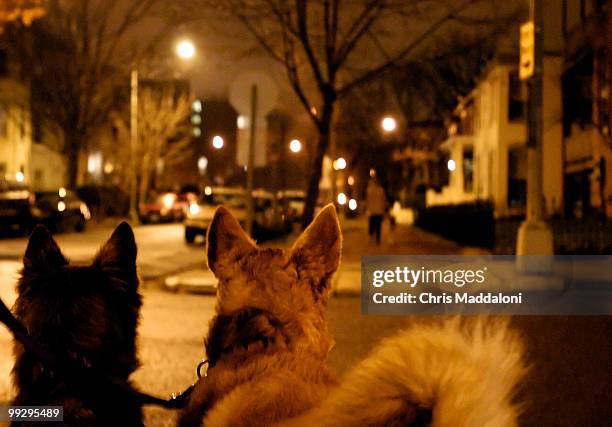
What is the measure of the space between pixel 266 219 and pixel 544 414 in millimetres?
22267

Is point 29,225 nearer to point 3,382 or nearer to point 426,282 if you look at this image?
point 426,282

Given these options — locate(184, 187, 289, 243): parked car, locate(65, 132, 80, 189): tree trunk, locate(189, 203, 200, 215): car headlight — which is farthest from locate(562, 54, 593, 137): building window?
locate(65, 132, 80, 189): tree trunk

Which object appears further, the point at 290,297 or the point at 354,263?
the point at 354,263

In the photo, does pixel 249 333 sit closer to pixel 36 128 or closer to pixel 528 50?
pixel 528 50

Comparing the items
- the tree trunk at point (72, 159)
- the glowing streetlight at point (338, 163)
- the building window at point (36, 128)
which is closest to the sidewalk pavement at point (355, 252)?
the glowing streetlight at point (338, 163)

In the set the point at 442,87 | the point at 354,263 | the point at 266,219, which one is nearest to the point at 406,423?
the point at 354,263

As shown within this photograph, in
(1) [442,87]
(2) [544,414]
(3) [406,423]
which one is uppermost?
(1) [442,87]

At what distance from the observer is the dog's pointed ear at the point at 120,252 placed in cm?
288

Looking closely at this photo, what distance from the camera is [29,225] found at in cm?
2772

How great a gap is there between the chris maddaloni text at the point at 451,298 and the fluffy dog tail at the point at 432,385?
10.1m

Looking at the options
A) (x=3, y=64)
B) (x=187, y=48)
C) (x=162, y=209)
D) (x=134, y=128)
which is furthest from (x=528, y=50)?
(x=3, y=64)

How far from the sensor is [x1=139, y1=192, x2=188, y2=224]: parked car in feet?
140

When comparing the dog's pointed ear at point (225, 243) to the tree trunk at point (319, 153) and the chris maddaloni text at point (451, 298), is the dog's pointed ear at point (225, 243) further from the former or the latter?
the tree trunk at point (319, 153)

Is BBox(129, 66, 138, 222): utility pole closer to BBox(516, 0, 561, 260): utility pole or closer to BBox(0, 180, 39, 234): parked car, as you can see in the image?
BBox(0, 180, 39, 234): parked car
